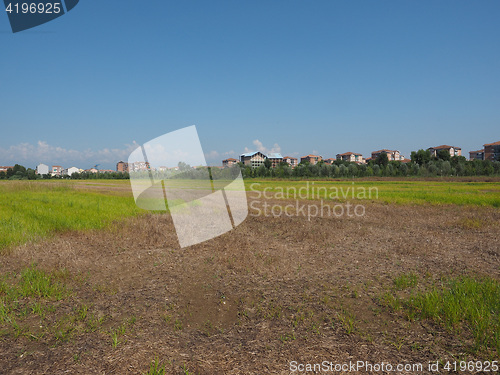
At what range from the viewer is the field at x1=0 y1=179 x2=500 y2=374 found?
353 centimetres

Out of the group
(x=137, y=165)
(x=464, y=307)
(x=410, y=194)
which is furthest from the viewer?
(x=410, y=194)

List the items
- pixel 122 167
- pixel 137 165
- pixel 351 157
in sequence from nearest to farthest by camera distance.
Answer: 1. pixel 137 165
2. pixel 122 167
3. pixel 351 157

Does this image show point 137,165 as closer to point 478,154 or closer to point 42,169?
point 42,169

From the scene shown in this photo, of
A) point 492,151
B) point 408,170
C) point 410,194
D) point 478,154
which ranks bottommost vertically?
point 410,194

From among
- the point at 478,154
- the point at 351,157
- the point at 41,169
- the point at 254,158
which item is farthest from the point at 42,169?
the point at 478,154

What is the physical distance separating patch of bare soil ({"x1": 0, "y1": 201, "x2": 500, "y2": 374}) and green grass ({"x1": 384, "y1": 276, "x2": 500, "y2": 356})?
0.22 meters

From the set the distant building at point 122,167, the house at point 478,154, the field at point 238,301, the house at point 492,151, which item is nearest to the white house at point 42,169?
the distant building at point 122,167

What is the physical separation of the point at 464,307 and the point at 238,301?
12.1 feet

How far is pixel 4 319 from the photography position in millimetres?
4371

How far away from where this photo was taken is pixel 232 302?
16.8 feet

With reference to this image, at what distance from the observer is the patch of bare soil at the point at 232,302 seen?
3521 millimetres

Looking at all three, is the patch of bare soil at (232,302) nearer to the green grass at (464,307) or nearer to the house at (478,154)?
the green grass at (464,307)

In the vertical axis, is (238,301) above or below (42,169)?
below

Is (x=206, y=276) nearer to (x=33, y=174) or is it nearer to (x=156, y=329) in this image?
(x=156, y=329)
